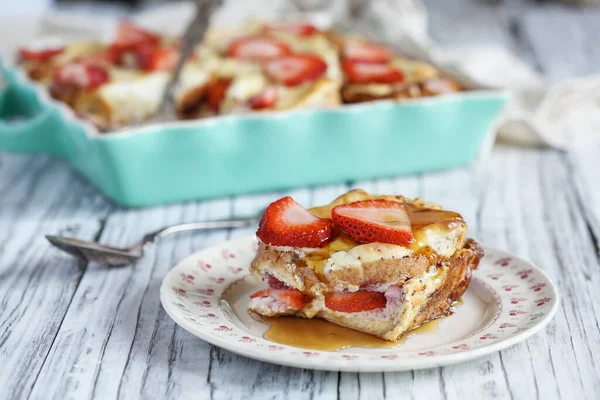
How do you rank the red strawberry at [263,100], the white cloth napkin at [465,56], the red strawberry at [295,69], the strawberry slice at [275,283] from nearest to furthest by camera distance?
the strawberry slice at [275,283]
the red strawberry at [263,100]
the red strawberry at [295,69]
the white cloth napkin at [465,56]

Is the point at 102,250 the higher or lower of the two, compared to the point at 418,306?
lower

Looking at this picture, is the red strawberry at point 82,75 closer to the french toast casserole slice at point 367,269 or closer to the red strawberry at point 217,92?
the red strawberry at point 217,92

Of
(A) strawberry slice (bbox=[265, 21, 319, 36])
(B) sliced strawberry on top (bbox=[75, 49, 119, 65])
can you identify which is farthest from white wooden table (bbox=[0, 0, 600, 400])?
(A) strawberry slice (bbox=[265, 21, 319, 36])

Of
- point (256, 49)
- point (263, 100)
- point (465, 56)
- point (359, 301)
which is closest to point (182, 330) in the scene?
point (359, 301)

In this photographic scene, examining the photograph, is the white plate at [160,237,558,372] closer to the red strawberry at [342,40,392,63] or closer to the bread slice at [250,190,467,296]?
the bread slice at [250,190,467,296]

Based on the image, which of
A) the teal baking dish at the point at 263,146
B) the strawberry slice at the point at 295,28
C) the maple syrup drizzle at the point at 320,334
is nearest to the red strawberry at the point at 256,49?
the strawberry slice at the point at 295,28

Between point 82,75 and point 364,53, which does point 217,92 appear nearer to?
point 82,75
